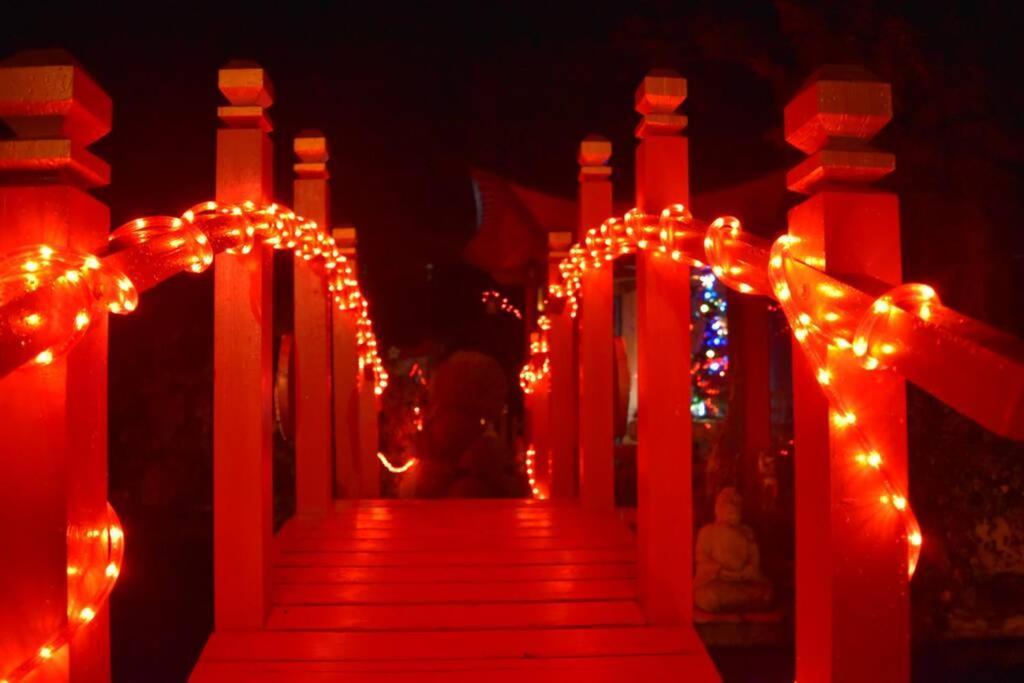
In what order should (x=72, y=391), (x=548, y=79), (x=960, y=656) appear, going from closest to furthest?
(x=72, y=391) → (x=960, y=656) → (x=548, y=79)

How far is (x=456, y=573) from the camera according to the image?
125 inches

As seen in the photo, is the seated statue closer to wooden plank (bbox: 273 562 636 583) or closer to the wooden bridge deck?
the wooden bridge deck

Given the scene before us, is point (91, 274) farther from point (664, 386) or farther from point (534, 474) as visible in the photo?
point (534, 474)

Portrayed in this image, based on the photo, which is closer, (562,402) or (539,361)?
(562,402)

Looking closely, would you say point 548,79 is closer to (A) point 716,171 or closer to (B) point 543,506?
(A) point 716,171

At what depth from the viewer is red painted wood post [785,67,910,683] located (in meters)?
1.61

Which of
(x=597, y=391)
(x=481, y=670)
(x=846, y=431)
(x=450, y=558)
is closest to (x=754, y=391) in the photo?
(x=597, y=391)

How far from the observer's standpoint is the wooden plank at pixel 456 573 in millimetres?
3117

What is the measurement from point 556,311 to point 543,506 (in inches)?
49.5

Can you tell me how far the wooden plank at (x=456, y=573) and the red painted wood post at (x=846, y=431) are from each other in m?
1.45

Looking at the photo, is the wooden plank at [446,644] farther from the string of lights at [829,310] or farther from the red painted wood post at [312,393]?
the red painted wood post at [312,393]

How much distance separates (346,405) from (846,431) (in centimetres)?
369

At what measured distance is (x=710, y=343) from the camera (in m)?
12.1

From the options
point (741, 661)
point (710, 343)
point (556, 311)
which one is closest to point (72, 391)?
point (556, 311)
